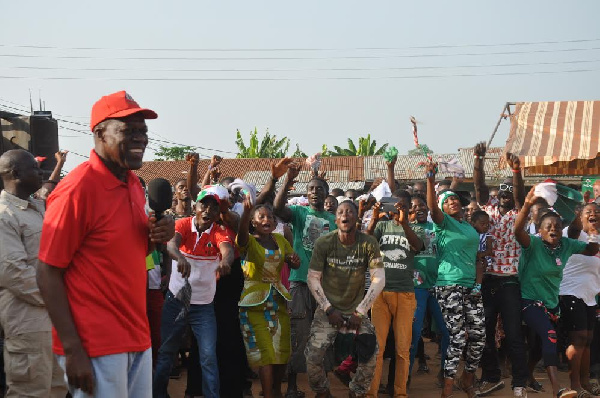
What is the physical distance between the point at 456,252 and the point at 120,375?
17.7ft

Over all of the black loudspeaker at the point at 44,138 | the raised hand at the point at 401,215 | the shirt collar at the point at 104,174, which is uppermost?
the black loudspeaker at the point at 44,138

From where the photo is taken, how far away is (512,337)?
8445 mm

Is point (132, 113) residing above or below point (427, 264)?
above

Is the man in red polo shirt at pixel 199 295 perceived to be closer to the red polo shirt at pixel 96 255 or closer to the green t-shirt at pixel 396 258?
the green t-shirt at pixel 396 258

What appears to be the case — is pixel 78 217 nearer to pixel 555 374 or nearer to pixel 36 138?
pixel 36 138

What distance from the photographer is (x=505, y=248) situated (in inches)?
343

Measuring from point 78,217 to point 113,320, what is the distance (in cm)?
50

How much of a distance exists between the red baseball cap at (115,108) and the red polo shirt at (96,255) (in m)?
0.20

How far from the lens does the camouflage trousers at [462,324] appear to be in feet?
27.2

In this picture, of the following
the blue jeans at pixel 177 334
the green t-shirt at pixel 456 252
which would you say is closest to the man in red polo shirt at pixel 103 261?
the blue jeans at pixel 177 334

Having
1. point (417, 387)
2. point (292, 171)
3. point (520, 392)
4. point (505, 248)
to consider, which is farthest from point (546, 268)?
point (292, 171)

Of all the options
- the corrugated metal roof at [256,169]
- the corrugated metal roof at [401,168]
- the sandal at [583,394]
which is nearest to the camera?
the sandal at [583,394]

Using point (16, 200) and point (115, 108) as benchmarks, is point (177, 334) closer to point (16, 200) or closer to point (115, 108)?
point (16, 200)

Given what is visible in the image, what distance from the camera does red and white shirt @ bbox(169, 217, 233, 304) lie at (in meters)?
7.14
